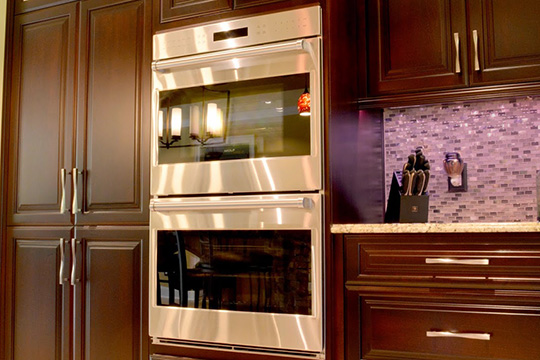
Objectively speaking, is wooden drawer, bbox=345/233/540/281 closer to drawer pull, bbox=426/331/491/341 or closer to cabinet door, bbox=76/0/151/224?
drawer pull, bbox=426/331/491/341

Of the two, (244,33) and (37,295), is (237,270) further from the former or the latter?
(37,295)

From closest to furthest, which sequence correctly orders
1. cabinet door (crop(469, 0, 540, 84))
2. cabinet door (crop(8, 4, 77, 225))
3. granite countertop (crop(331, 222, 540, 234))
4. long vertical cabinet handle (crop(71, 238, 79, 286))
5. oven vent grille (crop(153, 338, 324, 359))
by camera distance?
granite countertop (crop(331, 222, 540, 234)) → oven vent grille (crop(153, 338, 324, 359)) → cabinet door (crop(469, 0, 540, 84)) → long vertical cabinet handle (crop(71, 238, 79, 286)) → cabinet door (crop(8, 4, 77, 225))

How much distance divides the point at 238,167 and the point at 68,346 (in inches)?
42.1

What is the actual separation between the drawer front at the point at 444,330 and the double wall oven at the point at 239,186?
0.17m

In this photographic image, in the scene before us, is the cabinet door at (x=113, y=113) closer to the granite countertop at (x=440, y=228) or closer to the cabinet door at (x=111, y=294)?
Answer: the cabinet door at (x=111, y=294)

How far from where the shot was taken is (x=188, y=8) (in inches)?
82.8

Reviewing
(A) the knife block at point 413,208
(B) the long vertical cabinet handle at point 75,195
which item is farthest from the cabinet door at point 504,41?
(B) the long vertical cabinet handle at point 75,195

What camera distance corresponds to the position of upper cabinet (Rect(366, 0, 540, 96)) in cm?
196

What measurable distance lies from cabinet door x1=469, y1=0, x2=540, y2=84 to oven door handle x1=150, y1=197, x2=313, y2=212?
2.70 feet

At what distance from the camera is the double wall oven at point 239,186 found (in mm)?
1810

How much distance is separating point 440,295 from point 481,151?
0.82 meters

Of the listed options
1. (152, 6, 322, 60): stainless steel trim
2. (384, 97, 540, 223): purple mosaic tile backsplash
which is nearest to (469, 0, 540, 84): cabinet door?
(384, 97, 540, 223): purple mosaic tile backsplash

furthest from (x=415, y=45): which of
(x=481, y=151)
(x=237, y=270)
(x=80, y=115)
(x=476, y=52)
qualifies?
(x=80, y=115)

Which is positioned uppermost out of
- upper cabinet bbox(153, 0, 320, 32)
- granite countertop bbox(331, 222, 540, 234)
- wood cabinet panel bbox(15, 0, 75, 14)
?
wood cabinet panel bbox(15, 0, 75, 14)
